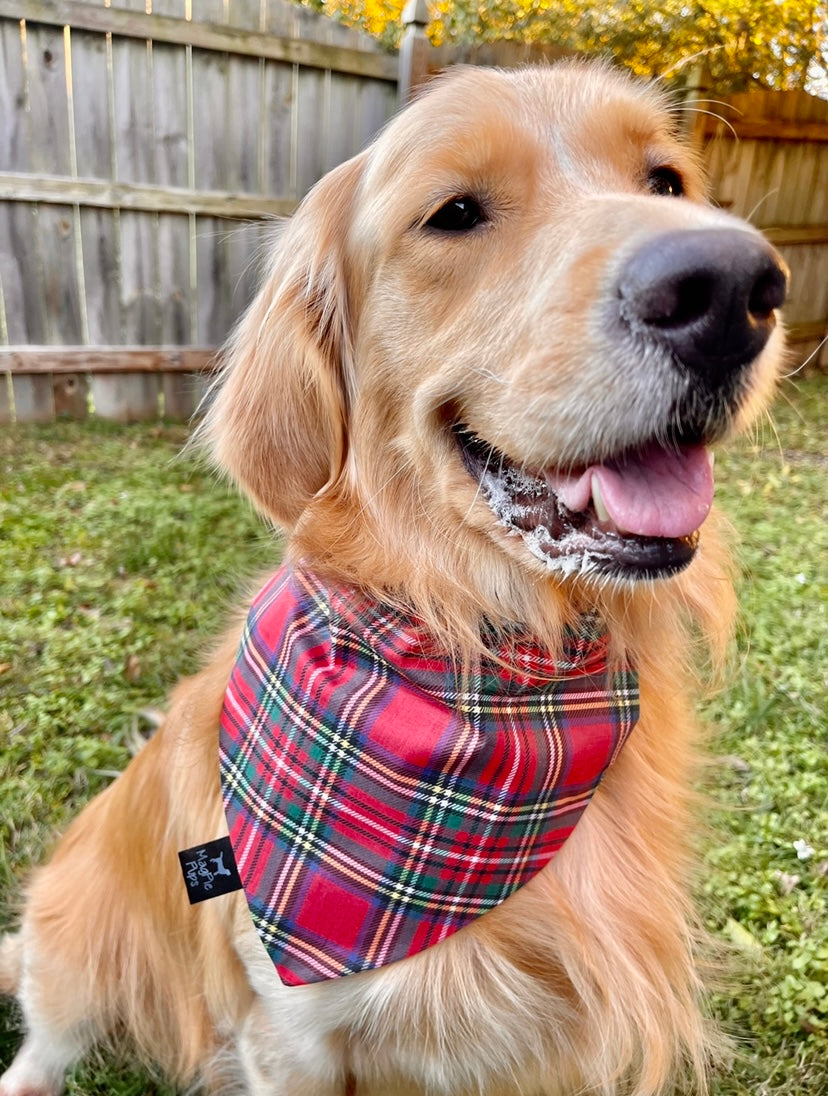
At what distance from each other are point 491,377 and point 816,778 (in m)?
2.16

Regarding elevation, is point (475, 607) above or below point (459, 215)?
below

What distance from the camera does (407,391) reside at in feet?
5.38

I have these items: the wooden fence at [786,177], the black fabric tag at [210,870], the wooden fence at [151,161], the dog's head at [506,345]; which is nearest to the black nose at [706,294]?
the dog's head at [506,345]

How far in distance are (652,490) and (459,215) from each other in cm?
64

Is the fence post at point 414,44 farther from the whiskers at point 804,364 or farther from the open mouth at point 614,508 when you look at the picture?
the open mouth at point 614,508

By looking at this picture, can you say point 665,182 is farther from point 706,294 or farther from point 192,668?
point 192,668

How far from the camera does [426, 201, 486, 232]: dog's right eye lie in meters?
1.56

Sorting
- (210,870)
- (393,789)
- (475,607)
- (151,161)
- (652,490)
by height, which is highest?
(151,161)

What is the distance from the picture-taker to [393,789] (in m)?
1.50

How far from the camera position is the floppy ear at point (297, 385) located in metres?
1.76

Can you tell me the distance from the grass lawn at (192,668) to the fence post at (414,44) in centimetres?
318

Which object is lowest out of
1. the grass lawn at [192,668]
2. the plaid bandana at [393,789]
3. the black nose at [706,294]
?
the grass lawn at [192,668]

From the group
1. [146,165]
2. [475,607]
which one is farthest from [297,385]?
[146,165]

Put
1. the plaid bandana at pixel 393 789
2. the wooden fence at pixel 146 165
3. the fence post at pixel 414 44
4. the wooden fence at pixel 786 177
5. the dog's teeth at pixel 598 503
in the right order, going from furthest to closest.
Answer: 1. the wooden fence at pixel 786 177
2. the fence post at pixel 414 44
3. the wooden fence at pixel 146 165
4. the plaid bandana at pixel 393 789
5. the dog's teeth at pixel 598 503
